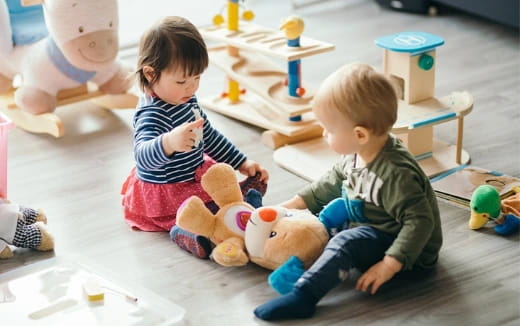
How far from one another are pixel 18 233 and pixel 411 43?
39.3 inches

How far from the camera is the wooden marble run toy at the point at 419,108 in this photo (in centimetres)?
201

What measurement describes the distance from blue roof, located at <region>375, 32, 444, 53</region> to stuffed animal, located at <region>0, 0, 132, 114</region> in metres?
0.72

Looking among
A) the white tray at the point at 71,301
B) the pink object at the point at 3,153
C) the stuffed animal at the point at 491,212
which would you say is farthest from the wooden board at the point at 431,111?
the pink object at the point at 3,153

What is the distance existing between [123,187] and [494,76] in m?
1.24

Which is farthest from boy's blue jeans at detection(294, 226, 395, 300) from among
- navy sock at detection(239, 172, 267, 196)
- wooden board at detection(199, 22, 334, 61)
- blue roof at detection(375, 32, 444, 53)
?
wooden board at detection(199, 22, 334, 61)

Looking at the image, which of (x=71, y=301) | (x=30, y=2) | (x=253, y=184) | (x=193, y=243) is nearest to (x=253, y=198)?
(x=253, y=184)

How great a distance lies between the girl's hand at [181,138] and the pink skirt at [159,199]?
0.14 meters

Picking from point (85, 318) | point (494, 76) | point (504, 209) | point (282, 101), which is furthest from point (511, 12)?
point (85, 318)

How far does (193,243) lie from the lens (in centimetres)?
169

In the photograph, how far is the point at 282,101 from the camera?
2.26 meters

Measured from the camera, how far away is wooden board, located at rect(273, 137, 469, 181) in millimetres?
2029

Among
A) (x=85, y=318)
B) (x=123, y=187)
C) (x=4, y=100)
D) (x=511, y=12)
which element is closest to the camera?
(x=85, y=318)

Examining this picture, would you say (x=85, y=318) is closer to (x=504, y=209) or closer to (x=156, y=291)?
(x=156, y=291)

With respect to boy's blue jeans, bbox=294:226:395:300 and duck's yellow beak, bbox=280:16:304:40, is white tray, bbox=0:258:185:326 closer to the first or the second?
boy's blue jeans, bbox=294:226:395:300
